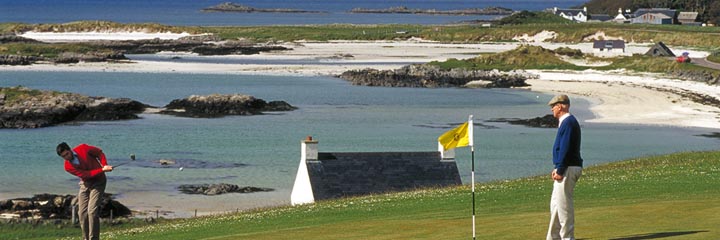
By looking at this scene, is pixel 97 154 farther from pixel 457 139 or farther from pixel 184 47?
pixel 184 47

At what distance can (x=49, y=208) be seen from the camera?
104 ft

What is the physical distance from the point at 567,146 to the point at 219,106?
5335 cm

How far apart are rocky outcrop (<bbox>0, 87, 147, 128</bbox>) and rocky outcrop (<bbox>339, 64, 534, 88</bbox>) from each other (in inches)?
987

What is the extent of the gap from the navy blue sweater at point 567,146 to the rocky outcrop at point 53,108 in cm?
4844

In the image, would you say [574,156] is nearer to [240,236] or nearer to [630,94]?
[240,236]

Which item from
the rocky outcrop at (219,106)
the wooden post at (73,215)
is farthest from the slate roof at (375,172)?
the rocky outcrop at (219,106)

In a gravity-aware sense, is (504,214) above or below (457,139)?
below

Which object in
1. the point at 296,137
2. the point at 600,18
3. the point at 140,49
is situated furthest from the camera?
the point at 600,18

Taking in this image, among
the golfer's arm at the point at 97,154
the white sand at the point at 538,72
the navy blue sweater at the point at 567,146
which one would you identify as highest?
the navy blue sweater at the point at 567,146

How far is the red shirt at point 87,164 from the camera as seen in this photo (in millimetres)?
17625

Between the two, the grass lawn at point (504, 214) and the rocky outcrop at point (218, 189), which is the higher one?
the grass lawn at point (504, 214)

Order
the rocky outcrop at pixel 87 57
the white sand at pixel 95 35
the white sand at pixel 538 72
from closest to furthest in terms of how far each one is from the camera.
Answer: the white sand at pixel 538 72
the rocky outcrop at pixel 87 57
the white sand at pixel 95 35

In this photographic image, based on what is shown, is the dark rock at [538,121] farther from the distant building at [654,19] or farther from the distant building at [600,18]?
the distant building at [600,18]

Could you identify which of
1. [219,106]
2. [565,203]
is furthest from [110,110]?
[565,203]
